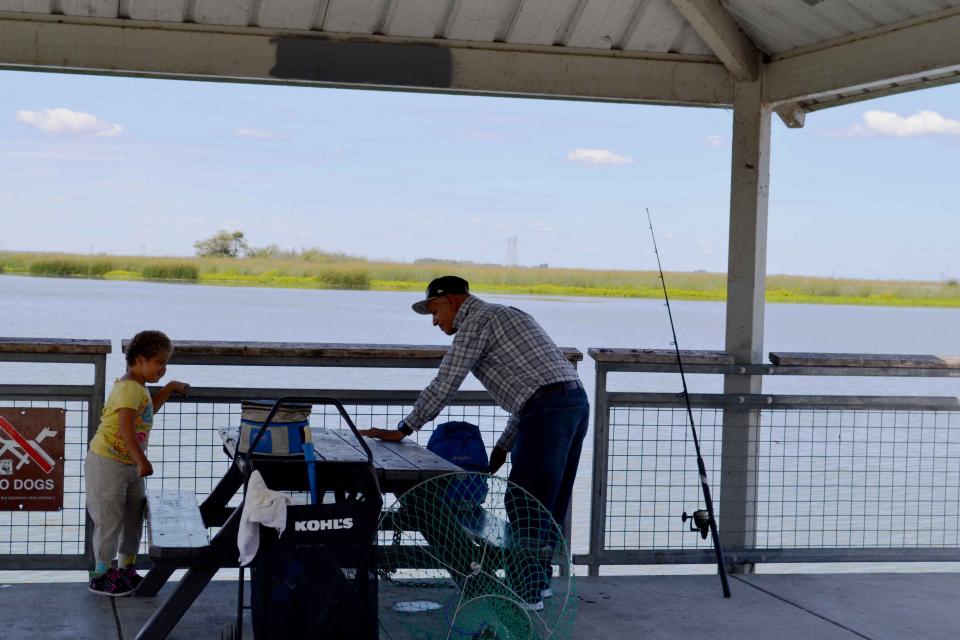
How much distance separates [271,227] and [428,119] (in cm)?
969

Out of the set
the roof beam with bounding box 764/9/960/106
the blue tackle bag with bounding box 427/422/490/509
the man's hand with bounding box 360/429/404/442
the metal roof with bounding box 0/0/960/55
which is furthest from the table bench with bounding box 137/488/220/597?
the roof beam with bounding box 764/9/960/106

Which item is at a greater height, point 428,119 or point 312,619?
point 428,119

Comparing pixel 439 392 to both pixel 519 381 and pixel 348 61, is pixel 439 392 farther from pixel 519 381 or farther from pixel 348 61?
pixel 348 61

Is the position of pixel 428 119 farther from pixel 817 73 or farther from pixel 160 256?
pixel 817 73

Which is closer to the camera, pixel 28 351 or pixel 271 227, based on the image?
pixel 28 351

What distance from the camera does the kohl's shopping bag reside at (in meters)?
4.36

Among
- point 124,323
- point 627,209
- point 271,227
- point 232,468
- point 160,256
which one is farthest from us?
point 627,209

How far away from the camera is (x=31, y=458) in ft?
18.6

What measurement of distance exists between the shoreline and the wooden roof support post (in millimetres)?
20236

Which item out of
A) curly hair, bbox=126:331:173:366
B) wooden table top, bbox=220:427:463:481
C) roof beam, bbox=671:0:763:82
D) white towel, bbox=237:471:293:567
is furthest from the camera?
roof beam, bbox=671:0:763:82

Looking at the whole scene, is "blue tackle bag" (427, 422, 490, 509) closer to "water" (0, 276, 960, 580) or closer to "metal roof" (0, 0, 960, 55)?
"metal roof" (0, 0, 960, 55)

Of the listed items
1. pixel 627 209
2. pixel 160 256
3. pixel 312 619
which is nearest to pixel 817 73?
pixel 312 619

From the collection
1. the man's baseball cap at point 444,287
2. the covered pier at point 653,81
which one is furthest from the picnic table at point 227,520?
the covered pier at point 653,81

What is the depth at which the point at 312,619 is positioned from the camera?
4199 millimetres
